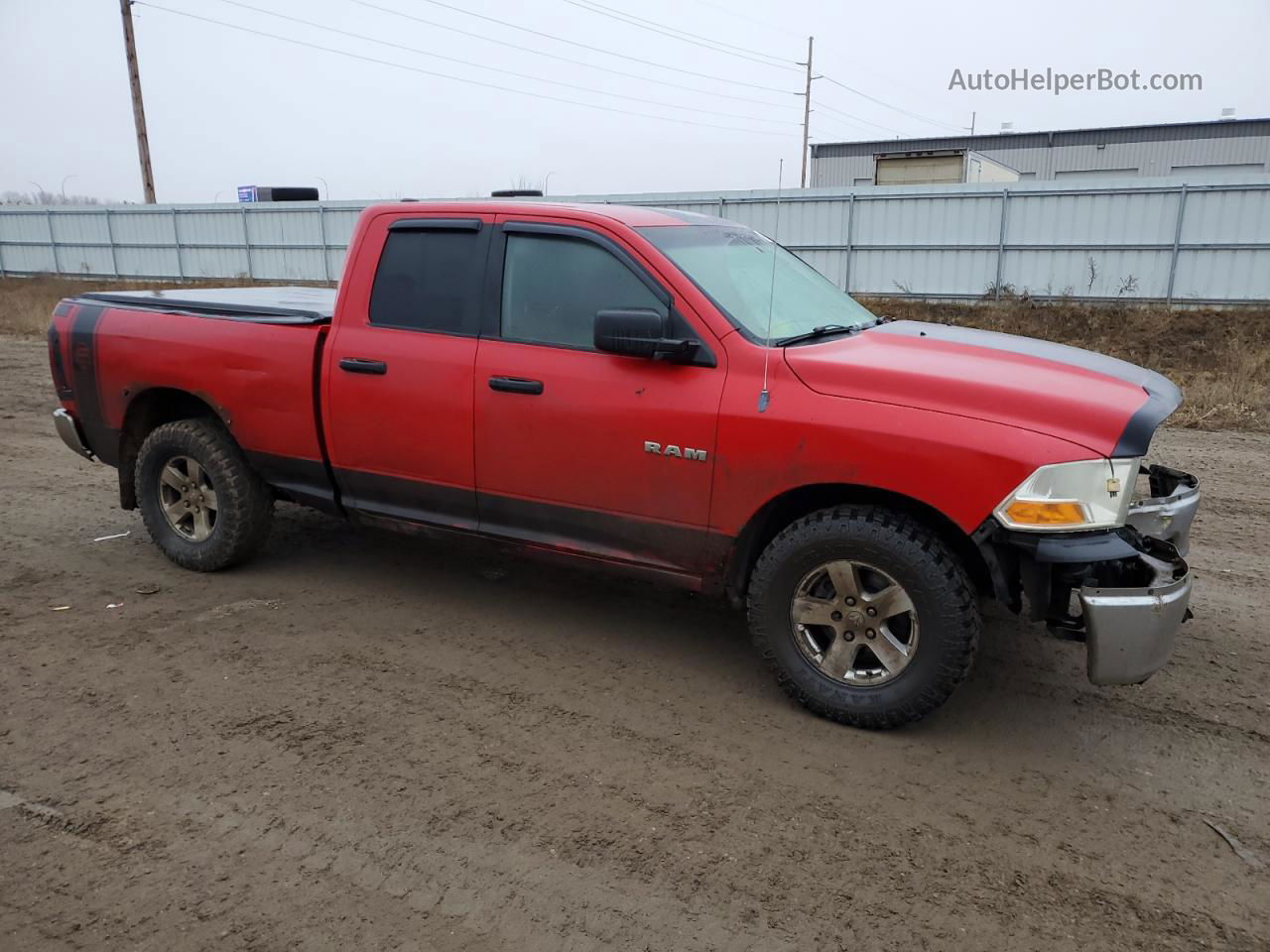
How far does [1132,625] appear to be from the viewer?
10.3ft

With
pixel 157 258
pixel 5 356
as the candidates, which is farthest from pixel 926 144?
pixel 5 356

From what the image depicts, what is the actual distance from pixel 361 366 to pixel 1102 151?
38.1 meters

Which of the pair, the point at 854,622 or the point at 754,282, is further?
the point at 754,282

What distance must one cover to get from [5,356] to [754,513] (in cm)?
1522

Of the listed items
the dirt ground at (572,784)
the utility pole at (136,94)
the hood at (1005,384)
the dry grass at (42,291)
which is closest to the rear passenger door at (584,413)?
the hood at (1005,384)

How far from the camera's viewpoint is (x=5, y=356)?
48.1 ft

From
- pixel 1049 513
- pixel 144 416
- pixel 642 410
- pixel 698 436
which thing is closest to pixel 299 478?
pixel 144 416

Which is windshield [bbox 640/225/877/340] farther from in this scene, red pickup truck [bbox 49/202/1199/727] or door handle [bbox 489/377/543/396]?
door handle [bbox 489/377/543/396]

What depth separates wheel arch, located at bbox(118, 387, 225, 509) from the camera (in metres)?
5.30

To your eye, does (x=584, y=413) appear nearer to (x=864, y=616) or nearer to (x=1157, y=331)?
(x=864, y=616)

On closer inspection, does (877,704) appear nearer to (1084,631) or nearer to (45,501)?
(1084,631)

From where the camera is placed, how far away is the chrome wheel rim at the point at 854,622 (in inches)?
138

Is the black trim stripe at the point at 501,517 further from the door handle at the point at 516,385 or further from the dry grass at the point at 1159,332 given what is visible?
the dry grass at the point at 1159,332

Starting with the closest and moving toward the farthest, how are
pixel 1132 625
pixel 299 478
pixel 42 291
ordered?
pixel 1132 625 < pixel 299 478 < pixel 42 291
